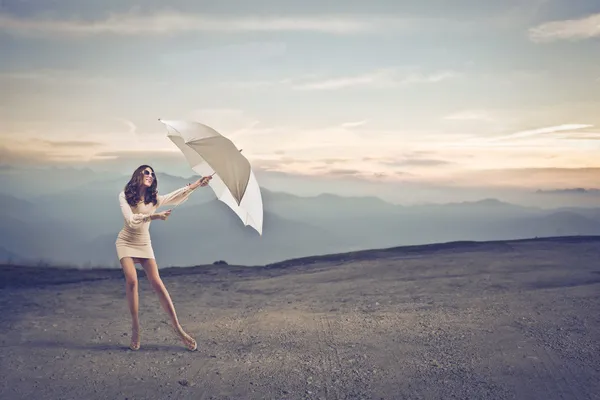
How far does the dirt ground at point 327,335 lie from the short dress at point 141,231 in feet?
4.55

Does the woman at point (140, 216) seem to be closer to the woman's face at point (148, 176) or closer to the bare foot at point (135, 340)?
the woman's face at point (148, 176)

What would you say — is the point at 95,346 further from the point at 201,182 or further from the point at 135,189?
the point at 201,182

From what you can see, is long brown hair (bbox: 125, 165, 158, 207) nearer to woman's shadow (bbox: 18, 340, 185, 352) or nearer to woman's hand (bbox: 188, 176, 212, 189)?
woman's hand (bbox: 188, 176, 212, 189)

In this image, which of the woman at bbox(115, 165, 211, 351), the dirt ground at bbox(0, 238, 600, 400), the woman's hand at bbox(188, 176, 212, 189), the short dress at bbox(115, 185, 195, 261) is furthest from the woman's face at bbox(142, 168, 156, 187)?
the dirt ground at bbox(0, 238, 600, 400)

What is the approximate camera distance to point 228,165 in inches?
268

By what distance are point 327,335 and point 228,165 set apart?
2825mm

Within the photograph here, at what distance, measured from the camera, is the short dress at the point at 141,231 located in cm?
674

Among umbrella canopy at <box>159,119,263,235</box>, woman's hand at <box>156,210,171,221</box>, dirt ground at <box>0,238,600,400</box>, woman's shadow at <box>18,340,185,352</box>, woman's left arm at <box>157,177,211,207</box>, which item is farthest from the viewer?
woman's shadow at <box>18,340,185,352</box>

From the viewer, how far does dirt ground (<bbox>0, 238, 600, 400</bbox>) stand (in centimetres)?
621

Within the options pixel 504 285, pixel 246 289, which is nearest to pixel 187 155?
pixel 246 289

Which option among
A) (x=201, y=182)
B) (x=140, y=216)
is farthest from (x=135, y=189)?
(x=201, y=182)

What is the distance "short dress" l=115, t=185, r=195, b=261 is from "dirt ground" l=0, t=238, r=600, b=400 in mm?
1388

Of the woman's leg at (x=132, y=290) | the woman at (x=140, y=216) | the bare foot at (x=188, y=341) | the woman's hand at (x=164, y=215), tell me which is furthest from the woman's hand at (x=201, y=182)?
the bare foot at (x=188, y=341)

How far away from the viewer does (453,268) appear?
40.0 feet
